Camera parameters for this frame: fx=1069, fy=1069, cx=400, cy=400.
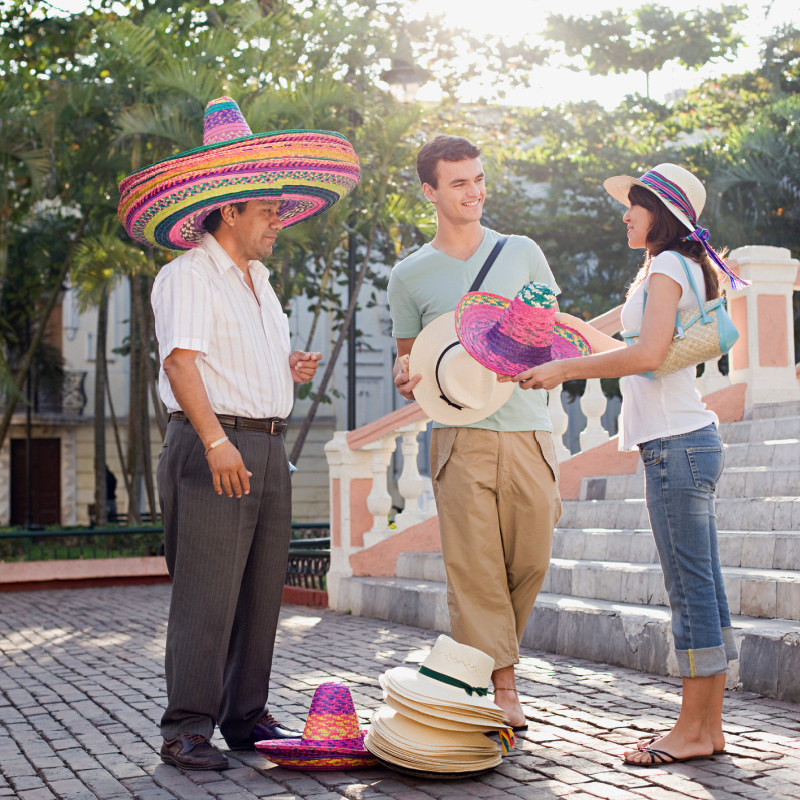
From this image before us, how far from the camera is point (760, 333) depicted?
8.50m

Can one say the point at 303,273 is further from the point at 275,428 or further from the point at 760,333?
the point at 275,428

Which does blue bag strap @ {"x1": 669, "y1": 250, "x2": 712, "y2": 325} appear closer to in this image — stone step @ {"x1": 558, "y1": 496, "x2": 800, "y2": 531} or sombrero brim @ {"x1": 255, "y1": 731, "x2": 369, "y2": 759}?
sombrero brim @ {"x1": 255, "y1": 731, "x2": 369, "y2": 759}

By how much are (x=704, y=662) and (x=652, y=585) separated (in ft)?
7.78

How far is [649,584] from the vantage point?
230 inches

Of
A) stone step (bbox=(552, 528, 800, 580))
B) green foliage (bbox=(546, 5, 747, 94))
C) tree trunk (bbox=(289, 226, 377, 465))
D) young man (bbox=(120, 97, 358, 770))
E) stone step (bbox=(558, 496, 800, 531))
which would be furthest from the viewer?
green foliage (bbox=(546, 5, 747, 94))

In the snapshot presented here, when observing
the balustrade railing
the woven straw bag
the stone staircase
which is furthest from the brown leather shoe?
the balustrade railing

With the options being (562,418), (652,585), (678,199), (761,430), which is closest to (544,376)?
(678,199)

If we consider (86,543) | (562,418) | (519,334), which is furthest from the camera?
(86,543)

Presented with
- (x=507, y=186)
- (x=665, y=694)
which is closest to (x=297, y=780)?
(x=665, y=694)

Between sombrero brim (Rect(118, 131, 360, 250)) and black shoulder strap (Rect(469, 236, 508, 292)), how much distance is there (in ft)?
2.18

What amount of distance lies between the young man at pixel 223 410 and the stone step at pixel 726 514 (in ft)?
10.6

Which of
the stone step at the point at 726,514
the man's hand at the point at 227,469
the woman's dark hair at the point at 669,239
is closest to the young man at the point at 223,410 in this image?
the man's hand at the point at 227,469

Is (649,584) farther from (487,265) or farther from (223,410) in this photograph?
(223,410)

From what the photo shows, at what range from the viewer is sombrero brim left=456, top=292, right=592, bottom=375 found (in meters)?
Answer: 3.55
